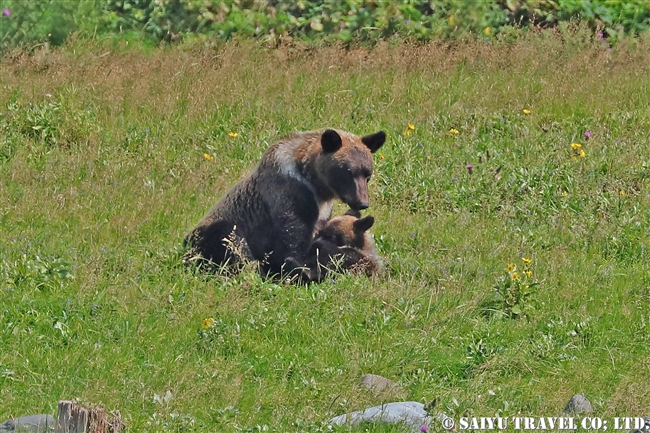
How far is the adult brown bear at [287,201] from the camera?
10523 millimetres

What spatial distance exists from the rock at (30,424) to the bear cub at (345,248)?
3731 millimetres

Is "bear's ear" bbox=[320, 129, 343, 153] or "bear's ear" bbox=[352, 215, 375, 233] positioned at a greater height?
"bear's ear" bbox=[320, 129, 343, 153]

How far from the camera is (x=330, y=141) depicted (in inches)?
416

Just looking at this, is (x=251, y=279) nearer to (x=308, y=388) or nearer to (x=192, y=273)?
(x=192, y=273)

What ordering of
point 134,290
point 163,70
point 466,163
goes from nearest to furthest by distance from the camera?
point 134,290 → point 466,163 → point 163,70

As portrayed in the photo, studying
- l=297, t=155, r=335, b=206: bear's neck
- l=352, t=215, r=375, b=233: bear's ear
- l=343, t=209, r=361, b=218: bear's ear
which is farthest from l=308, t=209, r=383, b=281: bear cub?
l=297, t=155, r=335, b=206: bear's neck

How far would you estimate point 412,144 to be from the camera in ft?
44.1

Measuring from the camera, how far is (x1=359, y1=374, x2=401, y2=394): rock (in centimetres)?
784

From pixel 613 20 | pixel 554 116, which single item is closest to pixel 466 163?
pixel 554 116

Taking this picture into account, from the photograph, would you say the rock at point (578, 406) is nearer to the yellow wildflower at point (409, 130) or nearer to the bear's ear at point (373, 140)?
the bear's ear at point (373, 140)

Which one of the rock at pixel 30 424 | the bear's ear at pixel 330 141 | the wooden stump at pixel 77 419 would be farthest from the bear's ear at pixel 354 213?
the wooden stump at pixel 77 419

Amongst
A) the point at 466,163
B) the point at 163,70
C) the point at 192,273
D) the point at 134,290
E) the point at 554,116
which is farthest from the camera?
the point at 163,70

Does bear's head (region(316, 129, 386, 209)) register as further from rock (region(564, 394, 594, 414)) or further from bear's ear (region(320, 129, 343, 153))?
rock (region(564, 394, 594, 414))

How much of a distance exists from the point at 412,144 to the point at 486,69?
8.57 ft
